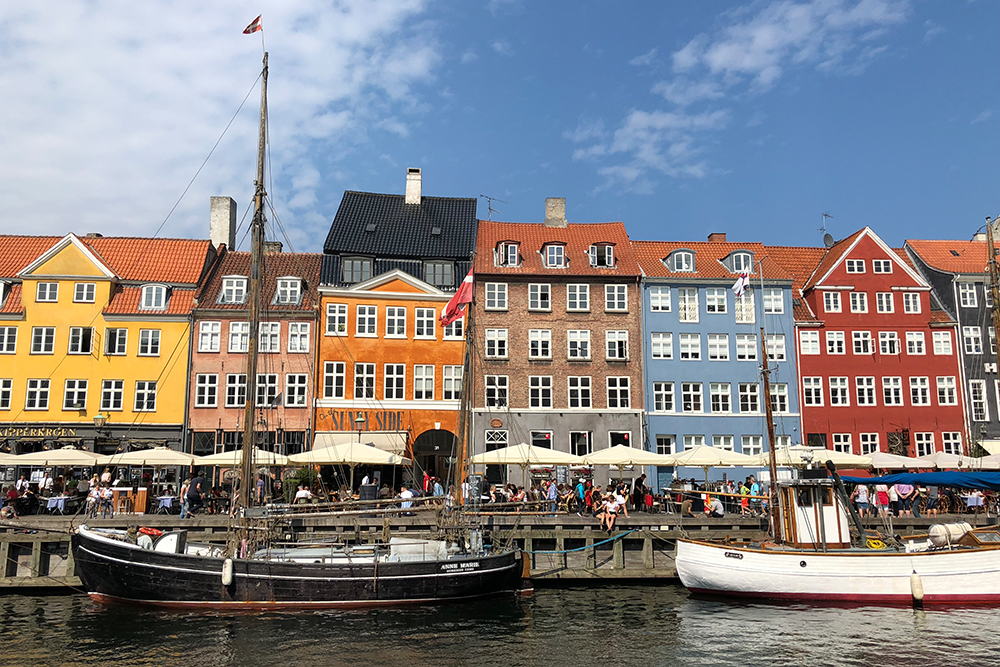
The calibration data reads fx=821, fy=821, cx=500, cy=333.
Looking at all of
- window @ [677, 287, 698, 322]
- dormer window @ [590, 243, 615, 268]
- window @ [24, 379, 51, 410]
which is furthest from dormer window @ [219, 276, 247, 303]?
window @ [677, 287, 698, 322]

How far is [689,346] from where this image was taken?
47.2 metres

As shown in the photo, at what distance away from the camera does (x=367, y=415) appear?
1743 inches

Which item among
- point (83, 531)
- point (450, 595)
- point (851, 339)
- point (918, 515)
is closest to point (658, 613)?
point (450, 595)

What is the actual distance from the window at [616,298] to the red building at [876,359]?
1048cm

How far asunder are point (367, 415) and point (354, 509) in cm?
1516

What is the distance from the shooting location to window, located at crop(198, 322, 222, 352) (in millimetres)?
44531

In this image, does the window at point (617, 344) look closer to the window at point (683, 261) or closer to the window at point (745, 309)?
the window at point (683, 261)

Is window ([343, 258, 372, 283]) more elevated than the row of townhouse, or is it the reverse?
window ([343, 258, 372, 283])

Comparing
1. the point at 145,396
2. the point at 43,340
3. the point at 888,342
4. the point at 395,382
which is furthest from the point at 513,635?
the point at 888,342

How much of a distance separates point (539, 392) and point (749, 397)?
12.1 meters

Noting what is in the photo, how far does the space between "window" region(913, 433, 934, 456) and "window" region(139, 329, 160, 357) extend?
4259 centimetres

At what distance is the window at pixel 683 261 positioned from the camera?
48.6 meters

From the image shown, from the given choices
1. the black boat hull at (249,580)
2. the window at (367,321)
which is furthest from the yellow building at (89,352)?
the black boat hull at (249,580)

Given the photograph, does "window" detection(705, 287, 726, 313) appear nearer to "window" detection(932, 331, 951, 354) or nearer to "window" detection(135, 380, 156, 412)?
"window" detection(932, 331, 951, 354)
